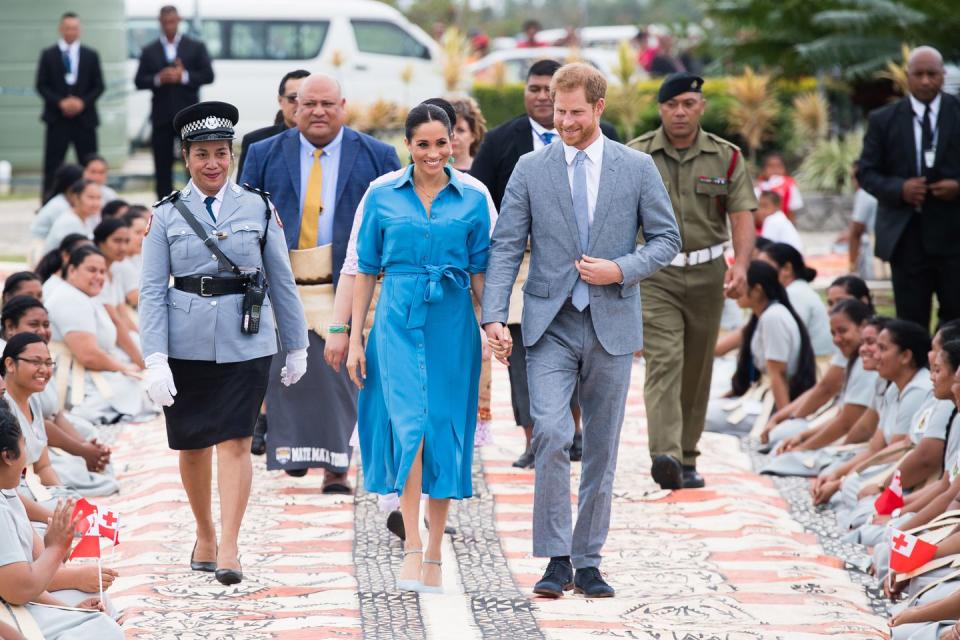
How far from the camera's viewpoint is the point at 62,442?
820 cm

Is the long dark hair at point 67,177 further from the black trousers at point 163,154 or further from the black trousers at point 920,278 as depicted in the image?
the black trousers at point 920,278

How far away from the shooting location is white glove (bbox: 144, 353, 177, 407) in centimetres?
592

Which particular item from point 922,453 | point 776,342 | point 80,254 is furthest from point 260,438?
point 922,453

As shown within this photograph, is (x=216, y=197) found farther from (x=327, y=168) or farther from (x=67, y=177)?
(x=67, y=177)

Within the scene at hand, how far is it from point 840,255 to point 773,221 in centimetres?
435

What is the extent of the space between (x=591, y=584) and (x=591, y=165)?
1.58 m

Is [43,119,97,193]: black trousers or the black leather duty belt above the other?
[43,119,97,193]: black trousers

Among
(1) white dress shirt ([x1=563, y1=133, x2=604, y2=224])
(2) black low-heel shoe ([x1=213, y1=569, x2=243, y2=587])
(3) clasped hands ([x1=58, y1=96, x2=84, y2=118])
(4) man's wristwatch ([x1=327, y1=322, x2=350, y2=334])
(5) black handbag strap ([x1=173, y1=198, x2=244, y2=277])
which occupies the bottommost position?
(2) black low-heel shoe ([x1=213, y1=569, x2=243, y2=587])

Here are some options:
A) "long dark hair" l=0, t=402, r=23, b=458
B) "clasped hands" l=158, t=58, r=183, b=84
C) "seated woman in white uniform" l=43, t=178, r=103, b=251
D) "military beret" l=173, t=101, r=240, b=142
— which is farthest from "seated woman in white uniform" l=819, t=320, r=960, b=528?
"clasped hands" l=158, t=58, r=183, b=84

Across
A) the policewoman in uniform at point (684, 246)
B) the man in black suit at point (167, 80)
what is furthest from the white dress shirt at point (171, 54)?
the policewoman in uniform at point (684, 246)

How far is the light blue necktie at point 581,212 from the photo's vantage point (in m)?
6.06

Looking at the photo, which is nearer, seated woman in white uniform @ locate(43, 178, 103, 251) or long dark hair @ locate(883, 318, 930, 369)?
long dark hair @ locate(883, 318, 930, 369)

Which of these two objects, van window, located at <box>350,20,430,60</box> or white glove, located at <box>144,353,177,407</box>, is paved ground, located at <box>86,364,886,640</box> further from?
van window, located at <box>350,20,430,60</box>

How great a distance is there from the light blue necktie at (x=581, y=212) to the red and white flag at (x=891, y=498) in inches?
77.2
